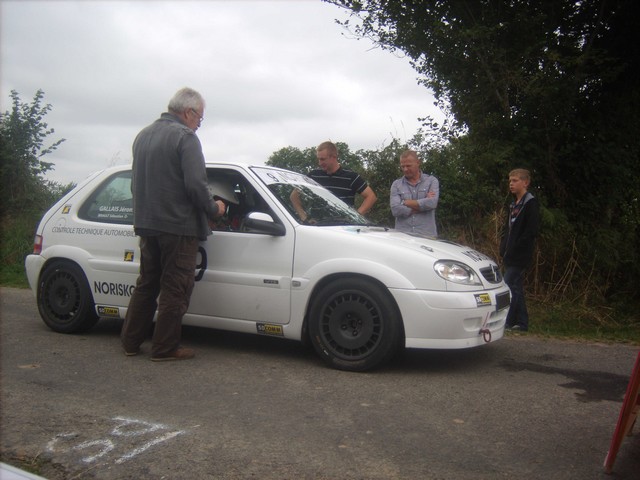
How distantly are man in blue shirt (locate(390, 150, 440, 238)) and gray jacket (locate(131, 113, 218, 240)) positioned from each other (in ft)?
8.53

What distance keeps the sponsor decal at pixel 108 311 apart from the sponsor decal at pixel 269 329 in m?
1.48

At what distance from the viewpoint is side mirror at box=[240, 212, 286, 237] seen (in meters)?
5.40

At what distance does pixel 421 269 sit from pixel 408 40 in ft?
18.5

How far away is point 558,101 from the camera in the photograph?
341 inches

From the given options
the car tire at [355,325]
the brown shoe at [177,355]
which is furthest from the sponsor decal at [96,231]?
the car tire at [355,325]

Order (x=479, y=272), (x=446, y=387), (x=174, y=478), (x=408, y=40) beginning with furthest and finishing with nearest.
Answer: (x=408, y=40) → (x=479, y=272) → (x=446, y=387) → (x=174, y=478)

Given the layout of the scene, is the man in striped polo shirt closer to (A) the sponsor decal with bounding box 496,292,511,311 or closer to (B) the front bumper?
(A) the sponsor decal with bounding box 496,292,511,311

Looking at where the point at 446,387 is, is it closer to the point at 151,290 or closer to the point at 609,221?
the point at 151,290

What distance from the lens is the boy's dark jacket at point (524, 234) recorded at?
6.98 meters

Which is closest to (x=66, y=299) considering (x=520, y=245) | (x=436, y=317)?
(x=436, y=317)

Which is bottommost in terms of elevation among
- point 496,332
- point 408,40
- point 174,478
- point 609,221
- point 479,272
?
point 174,478

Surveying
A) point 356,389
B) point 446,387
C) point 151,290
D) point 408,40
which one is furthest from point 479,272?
point 408,40

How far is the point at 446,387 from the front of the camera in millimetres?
4750

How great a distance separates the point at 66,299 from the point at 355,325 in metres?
2.95
